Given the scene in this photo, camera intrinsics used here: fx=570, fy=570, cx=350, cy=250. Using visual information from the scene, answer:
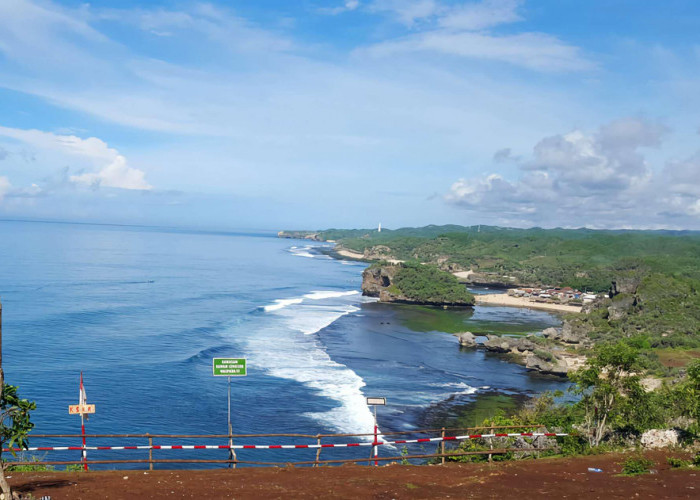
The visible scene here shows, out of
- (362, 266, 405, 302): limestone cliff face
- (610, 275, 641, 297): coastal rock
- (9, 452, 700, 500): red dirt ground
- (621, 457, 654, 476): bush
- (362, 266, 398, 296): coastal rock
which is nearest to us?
(9, 452, 700, 500): red dirt ground

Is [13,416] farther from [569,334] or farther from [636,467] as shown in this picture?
[569,334]

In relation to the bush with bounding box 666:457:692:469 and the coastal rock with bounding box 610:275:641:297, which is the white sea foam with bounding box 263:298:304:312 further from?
the bush with bounding box 666:457:692:469

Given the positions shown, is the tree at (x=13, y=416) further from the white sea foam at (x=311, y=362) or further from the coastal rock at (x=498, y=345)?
the coastal rock at (x=498, y=345)

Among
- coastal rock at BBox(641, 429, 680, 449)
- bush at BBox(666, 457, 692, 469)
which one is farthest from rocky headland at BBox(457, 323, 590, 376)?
bush at BBox(666, 457, 692, 469)

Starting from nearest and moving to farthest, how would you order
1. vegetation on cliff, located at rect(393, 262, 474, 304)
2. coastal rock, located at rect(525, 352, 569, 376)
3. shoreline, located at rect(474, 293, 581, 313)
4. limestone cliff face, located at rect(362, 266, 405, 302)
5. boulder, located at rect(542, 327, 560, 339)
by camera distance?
coastal rock, located at rect(525, 352, 569, 376) → boulder, located at rect(542, 327, 560, 339) → vegetation on cliff, located at rect(393, 262, 474, 304) → shoreline, located at rect(474, 293, 581, 313) → limestone cliff face, located at rect(362, 266, 405, 302)

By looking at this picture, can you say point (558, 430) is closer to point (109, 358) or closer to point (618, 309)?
point (109, 358)

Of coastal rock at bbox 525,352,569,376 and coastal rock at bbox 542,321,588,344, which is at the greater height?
coastal rock at bbox 542,321,588,344

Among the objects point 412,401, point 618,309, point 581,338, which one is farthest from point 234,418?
point 618,309

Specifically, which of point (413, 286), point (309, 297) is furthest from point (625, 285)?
point (309, 297)
